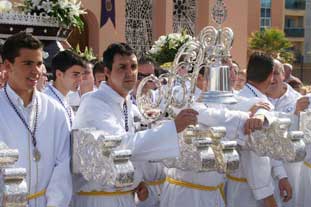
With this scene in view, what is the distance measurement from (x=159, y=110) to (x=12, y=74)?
848 mm

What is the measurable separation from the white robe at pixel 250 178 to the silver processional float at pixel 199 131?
0.24 metres

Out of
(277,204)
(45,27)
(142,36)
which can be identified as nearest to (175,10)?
(142,36)

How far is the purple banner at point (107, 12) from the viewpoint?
64.0ft

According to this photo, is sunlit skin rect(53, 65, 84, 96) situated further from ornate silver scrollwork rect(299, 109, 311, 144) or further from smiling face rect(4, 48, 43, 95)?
ornate silver scrollwork rect(299, 109, 311, 144)

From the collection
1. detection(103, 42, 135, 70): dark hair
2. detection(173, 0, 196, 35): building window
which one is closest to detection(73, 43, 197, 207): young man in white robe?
detection(103, 42, 135, 70): dark hair

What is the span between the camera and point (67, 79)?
470 centimetres

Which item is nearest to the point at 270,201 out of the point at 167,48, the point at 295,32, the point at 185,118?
the point at 185,118

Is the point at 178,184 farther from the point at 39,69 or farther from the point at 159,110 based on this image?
the point at 39,69

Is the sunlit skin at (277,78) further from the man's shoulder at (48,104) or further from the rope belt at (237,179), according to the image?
the man's shoulder at (48,104)

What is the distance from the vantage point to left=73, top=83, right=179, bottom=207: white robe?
3166mm

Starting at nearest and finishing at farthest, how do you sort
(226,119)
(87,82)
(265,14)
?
(226,119) → (87,82) → (265,14)

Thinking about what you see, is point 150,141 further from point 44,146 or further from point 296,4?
point 296,4

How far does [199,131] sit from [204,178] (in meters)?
0.51

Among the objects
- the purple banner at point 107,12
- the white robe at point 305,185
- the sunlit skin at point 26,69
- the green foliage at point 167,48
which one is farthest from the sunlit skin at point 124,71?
the purple banner at point 107,12
